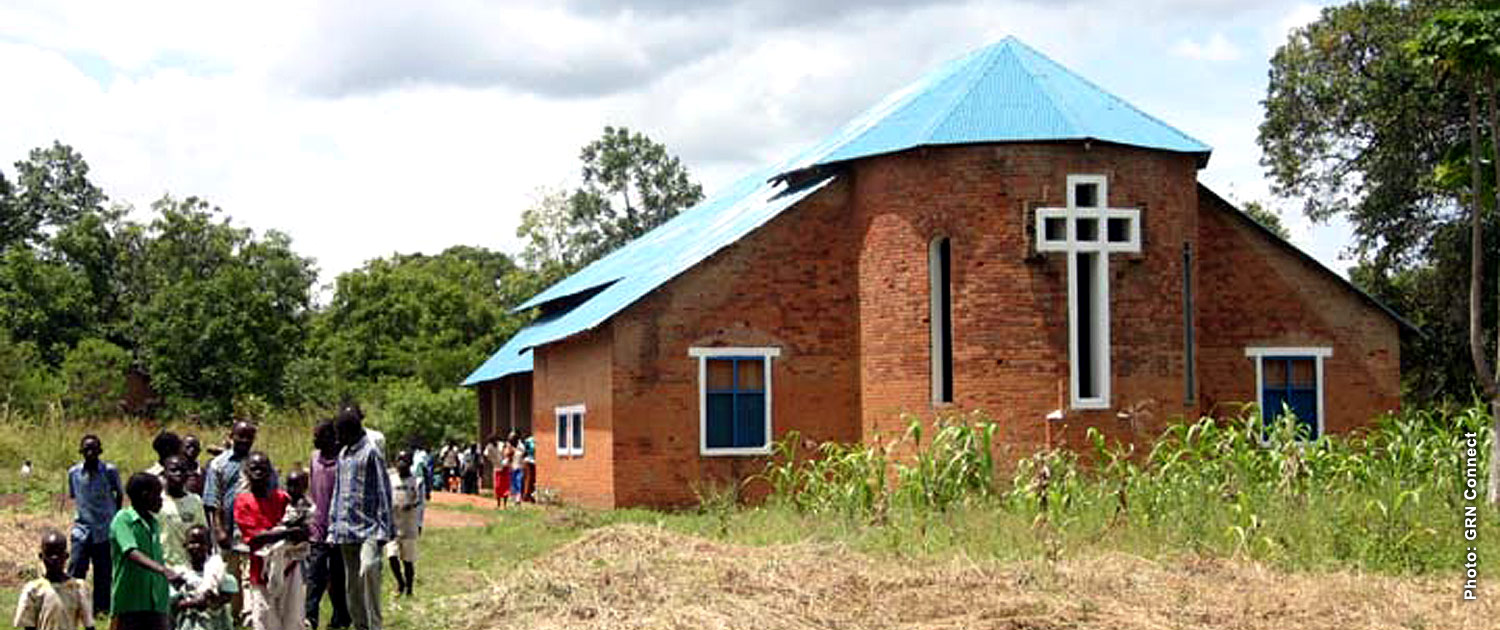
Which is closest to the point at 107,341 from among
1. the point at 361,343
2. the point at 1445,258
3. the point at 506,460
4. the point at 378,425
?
the point at 361,343

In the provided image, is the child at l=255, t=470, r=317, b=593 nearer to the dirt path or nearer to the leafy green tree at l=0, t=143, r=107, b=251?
the dirt path

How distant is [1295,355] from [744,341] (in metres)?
8.71

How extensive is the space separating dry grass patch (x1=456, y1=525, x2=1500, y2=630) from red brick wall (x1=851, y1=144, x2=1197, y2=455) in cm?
990

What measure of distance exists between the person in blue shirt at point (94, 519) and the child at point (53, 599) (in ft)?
9.08

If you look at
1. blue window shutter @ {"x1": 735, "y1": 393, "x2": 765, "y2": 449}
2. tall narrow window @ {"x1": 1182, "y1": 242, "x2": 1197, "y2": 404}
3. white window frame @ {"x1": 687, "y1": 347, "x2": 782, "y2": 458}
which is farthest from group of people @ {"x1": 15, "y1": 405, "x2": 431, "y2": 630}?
tall narrow window @ {"x1": 1182, "y1": 242, "x2": 1197, "y2": 404}


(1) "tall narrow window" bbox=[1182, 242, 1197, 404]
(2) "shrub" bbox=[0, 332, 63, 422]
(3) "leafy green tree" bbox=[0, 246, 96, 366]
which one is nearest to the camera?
(1) "tall narrow window" bbox=[1182, 242, 1197, 404]

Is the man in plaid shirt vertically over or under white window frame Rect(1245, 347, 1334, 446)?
under

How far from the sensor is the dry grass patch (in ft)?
37.2

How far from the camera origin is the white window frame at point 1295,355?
90.8 ft

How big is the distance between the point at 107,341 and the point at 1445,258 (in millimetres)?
40426

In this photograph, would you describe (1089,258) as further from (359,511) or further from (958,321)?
(359,511)

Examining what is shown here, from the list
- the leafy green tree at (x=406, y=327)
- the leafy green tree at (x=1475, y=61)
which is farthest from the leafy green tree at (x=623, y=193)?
the leafy green tree at (x=1475, y=61)

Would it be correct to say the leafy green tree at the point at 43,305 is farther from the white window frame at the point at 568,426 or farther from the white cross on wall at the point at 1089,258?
the white cross on wall at the point at 1089,258

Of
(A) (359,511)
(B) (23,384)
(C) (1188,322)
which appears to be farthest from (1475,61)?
(B) (23,384)
